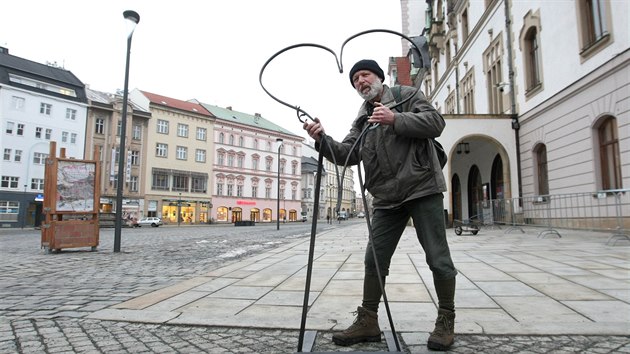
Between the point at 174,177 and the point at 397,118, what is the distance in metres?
48.1

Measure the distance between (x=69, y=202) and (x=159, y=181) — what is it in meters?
38.8

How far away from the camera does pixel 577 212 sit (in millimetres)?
10125

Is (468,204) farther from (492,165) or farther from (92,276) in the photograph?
(92,276)

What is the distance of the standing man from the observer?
7.97 ft

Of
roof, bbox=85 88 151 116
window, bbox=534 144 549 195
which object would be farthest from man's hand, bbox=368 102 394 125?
roof, bbox=85 88 151 116

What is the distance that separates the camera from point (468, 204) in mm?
22500

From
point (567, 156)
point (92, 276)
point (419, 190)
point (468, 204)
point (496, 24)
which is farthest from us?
point (468, 204)

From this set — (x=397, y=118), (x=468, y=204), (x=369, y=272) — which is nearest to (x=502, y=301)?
(x=369, y=272)

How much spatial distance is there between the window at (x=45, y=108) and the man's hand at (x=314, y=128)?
44906 mm

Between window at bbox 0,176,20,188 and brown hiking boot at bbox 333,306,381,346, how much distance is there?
4302cm

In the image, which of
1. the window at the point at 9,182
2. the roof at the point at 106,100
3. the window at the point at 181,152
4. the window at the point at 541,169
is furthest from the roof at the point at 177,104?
the window at the point at 541,169

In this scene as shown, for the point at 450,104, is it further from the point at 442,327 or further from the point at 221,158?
the point at 221,158

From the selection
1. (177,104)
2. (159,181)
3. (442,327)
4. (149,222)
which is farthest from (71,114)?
(442,327)

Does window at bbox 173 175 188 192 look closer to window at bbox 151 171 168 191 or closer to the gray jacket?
window at bbox 151 171 168 191
